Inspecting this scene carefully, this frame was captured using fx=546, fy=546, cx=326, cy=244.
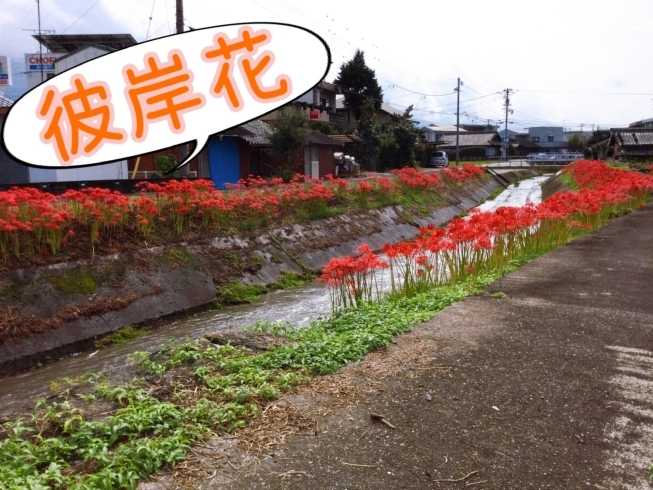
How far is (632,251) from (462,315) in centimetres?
616

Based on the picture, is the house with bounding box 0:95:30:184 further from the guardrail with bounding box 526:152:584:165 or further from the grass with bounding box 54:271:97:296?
the guardrail with bounding box 526:152:584:165

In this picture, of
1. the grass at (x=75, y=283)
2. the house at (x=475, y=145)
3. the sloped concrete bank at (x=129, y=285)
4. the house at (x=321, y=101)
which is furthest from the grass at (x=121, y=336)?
the house at (x=475, y=145)

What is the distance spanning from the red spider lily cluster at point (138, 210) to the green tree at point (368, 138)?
2379 centimetres

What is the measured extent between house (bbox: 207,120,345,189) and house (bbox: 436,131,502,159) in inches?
1735

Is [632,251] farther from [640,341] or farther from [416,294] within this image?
[640,341]

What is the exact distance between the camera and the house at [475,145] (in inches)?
2820

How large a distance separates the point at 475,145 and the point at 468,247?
66.8 meters

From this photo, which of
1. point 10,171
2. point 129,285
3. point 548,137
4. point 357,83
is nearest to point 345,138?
point 357,83

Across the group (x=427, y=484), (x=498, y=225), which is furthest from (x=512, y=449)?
(x=498, y=225)

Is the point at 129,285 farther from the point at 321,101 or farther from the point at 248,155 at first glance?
the point at 321,101

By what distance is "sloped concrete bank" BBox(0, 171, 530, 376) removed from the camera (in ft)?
25.0

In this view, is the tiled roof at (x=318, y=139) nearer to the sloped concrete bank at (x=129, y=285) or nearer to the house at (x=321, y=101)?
the house at (x=321, y=101)

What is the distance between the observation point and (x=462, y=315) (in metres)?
6.11

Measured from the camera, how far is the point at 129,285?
9.23 metres
